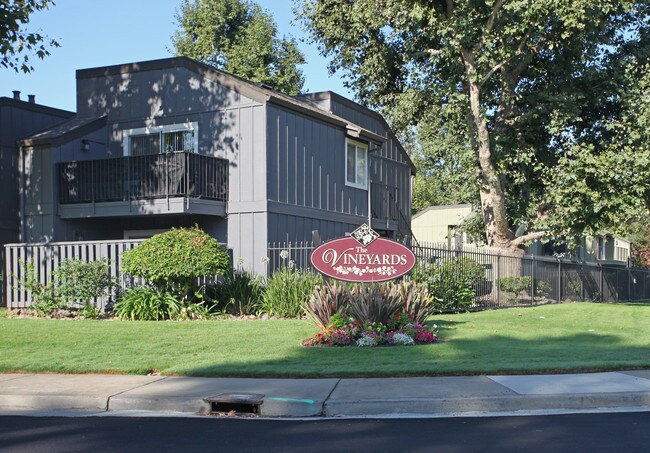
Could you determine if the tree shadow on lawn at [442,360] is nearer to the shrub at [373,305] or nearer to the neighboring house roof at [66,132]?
the shrub at [373,305]

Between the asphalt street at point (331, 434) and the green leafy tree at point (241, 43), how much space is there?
33.0 meters

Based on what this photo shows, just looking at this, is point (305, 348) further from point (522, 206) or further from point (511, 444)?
point (522, 206)

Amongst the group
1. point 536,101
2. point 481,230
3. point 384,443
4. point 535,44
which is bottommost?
point 384,443

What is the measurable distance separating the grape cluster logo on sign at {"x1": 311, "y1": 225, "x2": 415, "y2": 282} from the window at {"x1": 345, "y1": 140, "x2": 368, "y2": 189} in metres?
10.1

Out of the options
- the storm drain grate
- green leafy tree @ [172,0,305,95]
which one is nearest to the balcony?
the storm drain grate

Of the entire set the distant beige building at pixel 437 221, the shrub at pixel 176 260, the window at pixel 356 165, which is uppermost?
the window at pixel 356 165

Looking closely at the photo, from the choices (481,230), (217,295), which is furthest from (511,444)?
(481,230)

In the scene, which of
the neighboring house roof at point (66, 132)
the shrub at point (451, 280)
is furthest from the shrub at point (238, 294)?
the neighboring house roof at point (66, 132)

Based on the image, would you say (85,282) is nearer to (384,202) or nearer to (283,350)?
(283,350)

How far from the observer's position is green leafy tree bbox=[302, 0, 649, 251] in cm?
2292

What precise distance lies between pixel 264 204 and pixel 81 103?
734cm

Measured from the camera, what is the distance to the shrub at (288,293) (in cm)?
1697

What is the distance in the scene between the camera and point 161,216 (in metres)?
20.8

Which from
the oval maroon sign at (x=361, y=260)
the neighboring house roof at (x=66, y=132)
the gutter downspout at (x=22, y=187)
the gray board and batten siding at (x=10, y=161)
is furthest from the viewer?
the gray board and batten siding at (x=10, y=161)
